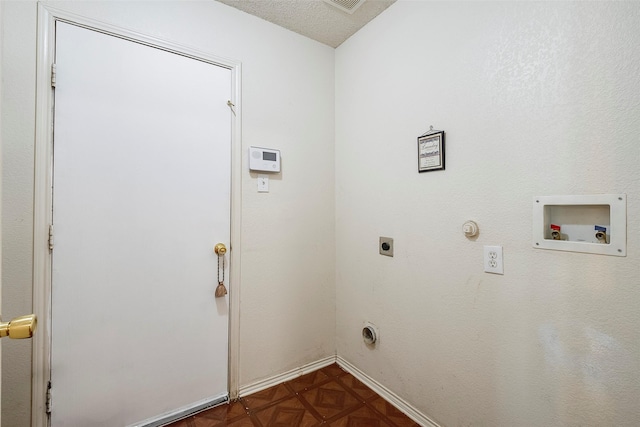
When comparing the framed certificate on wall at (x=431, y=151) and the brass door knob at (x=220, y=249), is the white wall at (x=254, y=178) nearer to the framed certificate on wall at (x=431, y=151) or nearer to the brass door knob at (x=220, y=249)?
the brass door knob at (x=220, y=249)

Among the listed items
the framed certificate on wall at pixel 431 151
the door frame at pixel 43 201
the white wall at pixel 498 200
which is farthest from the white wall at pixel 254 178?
the framed certificate on wall at pixel 431 151

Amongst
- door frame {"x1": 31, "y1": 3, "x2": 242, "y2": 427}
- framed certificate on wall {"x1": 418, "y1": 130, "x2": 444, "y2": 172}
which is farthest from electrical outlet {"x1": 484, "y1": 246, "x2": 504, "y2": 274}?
door frame {"x1": 31, "y1": 3, "x2": 242, "y2": 427}

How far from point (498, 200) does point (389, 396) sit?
138 centimetres

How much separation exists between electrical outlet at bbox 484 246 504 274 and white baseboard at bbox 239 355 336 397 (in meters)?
1.46

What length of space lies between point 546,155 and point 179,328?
205cm

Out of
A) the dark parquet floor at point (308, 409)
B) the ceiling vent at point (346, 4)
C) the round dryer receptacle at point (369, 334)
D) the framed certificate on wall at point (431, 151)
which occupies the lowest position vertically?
the dark parquet floor at point (308, 409)

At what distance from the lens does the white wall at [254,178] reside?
137 cm

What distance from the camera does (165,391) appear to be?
1702mm

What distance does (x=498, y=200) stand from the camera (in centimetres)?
137

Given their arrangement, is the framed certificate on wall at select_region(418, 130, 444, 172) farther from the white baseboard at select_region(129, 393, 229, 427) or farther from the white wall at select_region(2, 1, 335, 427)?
the white baseboard at select_region(129, 393, 229, 427)

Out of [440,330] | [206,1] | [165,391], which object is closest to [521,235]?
[440,330]

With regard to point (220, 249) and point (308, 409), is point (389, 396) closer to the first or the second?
point (308, 409)

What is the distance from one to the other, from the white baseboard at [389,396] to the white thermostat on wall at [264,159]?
5.10ft

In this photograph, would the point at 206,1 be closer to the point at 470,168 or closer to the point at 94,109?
the point at 94,109
